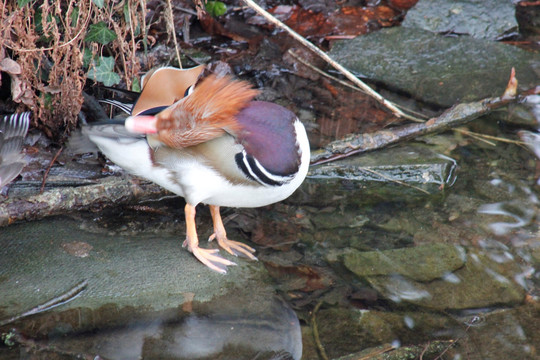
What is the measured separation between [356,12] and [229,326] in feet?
12.9

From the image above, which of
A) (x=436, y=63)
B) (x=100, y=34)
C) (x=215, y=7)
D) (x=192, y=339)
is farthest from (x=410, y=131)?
(x=192, y=339)

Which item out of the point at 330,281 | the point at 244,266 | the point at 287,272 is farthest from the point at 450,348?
the point at 244,266

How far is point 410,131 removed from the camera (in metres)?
4.37

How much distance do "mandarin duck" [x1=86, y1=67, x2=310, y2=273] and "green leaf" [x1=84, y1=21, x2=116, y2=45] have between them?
57cm

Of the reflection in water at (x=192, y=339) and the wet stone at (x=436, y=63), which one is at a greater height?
the wet stone at (x=436, y=63)

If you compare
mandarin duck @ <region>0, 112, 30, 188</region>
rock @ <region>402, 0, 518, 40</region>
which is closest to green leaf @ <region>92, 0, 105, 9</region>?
mandarin duck @ <region>0, 112, 30, 188</region>

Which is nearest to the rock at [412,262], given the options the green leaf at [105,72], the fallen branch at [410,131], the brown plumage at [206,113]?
the fallen branch at [410,131]

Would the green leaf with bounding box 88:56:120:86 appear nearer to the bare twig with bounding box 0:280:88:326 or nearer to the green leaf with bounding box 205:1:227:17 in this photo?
the bare twig with bounding box 0:280:88:326

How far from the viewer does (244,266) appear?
3348 millimetres

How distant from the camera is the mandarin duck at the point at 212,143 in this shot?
2863mm

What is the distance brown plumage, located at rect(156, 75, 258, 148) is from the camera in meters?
2.84

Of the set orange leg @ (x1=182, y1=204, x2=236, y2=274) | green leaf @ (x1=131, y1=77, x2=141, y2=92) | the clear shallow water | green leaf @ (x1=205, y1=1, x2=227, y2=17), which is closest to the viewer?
the clear shallow water

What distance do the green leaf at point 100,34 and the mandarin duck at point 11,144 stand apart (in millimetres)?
595

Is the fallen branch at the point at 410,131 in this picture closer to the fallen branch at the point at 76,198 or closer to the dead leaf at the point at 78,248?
the fallen branch at the point at 76,198
